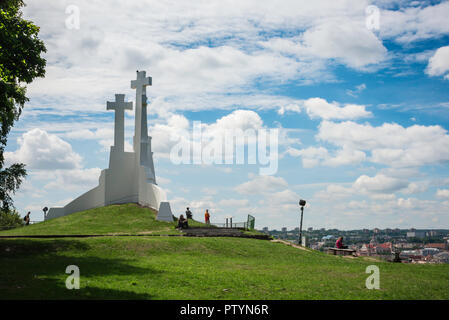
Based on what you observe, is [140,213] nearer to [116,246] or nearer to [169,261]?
[116,246]

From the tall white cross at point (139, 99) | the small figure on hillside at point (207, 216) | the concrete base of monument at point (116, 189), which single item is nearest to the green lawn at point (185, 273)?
the small figure on hillside at point (207, 216)

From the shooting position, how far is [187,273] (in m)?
14.1

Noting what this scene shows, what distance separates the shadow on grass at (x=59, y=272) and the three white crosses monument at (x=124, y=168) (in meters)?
19.8

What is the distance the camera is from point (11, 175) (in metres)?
23.3

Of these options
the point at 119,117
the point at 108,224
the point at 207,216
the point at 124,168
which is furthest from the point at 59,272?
the point at 119,117

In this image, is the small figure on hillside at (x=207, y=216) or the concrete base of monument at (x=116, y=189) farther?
the concrete base of monument at (x=116, y=189)

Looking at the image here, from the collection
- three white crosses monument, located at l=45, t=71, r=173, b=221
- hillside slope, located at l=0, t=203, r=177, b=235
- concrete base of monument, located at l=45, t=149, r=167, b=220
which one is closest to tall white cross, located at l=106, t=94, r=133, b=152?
three white crosses monument, located at l=45, t=71, r=173, b=221

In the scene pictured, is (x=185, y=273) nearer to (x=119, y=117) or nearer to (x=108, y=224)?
(x=108, y=224)

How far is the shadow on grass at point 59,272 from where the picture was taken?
35.6 ft

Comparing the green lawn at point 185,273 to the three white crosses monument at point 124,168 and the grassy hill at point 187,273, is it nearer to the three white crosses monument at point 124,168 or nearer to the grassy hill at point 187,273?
the grassy hill at point 187,273

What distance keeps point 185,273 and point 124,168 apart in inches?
1127

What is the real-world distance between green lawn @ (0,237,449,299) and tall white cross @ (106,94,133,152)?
21.4 meters

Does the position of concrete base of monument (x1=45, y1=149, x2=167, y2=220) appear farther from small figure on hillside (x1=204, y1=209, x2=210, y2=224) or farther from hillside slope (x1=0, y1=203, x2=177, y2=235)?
small figure on hillside (x1=204, y1=209, x2=210, y2=224)
